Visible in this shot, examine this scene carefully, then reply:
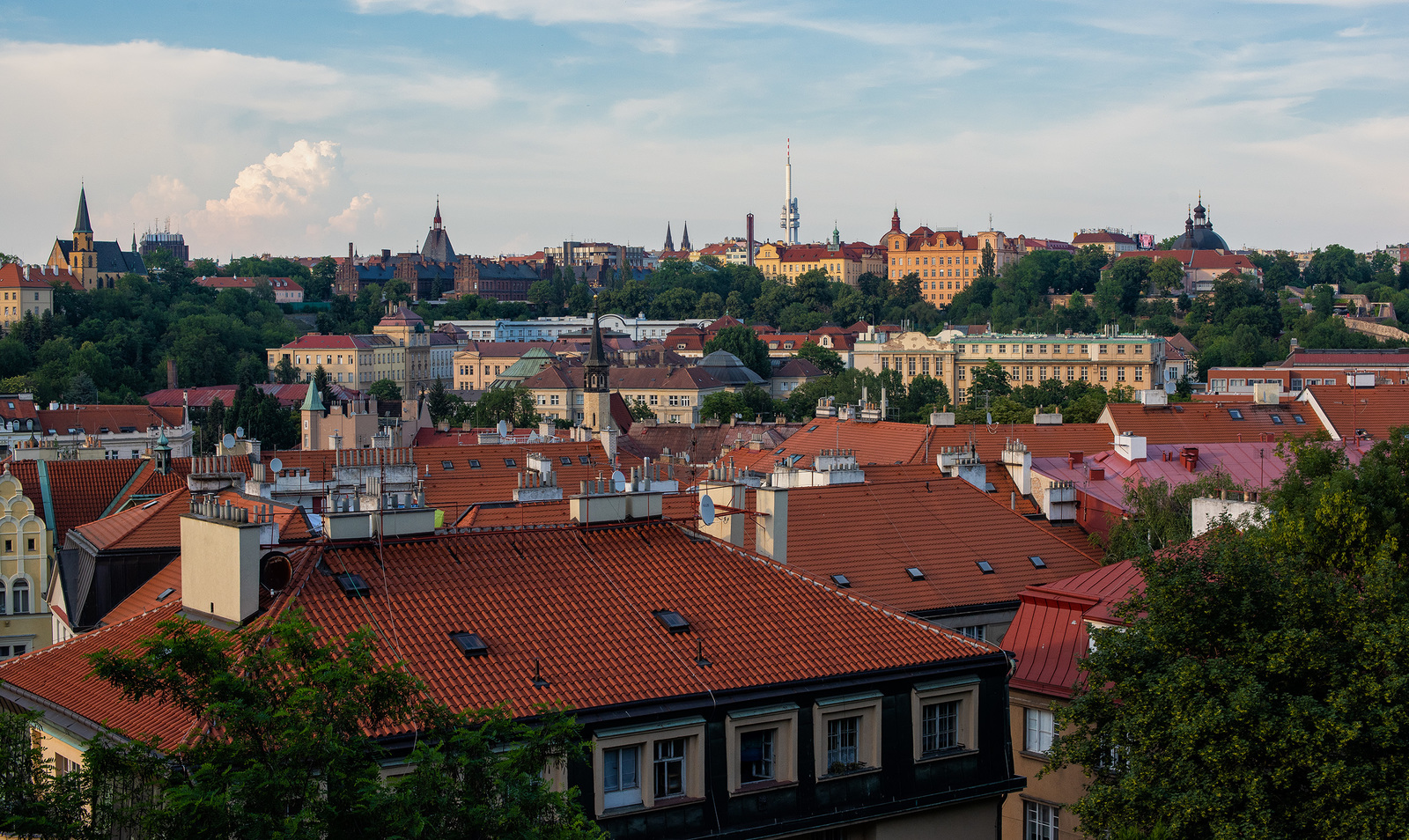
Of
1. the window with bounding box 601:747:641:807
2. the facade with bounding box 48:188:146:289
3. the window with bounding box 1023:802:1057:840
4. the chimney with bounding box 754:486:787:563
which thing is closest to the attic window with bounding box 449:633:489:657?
the window with bounding box 601:747:641:807

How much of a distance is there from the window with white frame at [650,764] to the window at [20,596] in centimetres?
2280

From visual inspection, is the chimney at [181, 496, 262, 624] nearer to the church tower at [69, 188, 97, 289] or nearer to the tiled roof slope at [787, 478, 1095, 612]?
the tiled roof slope at [787, 478, 1095, 612]

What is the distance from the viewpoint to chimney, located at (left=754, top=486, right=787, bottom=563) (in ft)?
74.4

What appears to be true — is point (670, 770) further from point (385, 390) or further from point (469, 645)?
point (385, 390)

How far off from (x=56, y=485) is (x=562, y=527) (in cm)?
2241

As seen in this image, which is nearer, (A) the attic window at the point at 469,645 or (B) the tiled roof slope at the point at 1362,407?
(A) the attic window at the point at 469,645

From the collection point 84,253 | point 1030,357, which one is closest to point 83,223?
point 84,253

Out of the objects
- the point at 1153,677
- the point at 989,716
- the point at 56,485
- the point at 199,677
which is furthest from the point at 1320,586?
the point at 56,485

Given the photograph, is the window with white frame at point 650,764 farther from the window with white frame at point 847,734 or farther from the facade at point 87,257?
the facade at point 87,257

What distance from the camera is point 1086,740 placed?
18.4 m

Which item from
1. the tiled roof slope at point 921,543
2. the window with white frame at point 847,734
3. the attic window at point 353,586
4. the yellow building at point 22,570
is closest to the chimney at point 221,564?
the attic window at point 353,586

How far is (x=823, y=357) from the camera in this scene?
556ft

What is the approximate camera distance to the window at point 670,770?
16.4m

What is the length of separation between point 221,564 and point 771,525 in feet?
27.4
